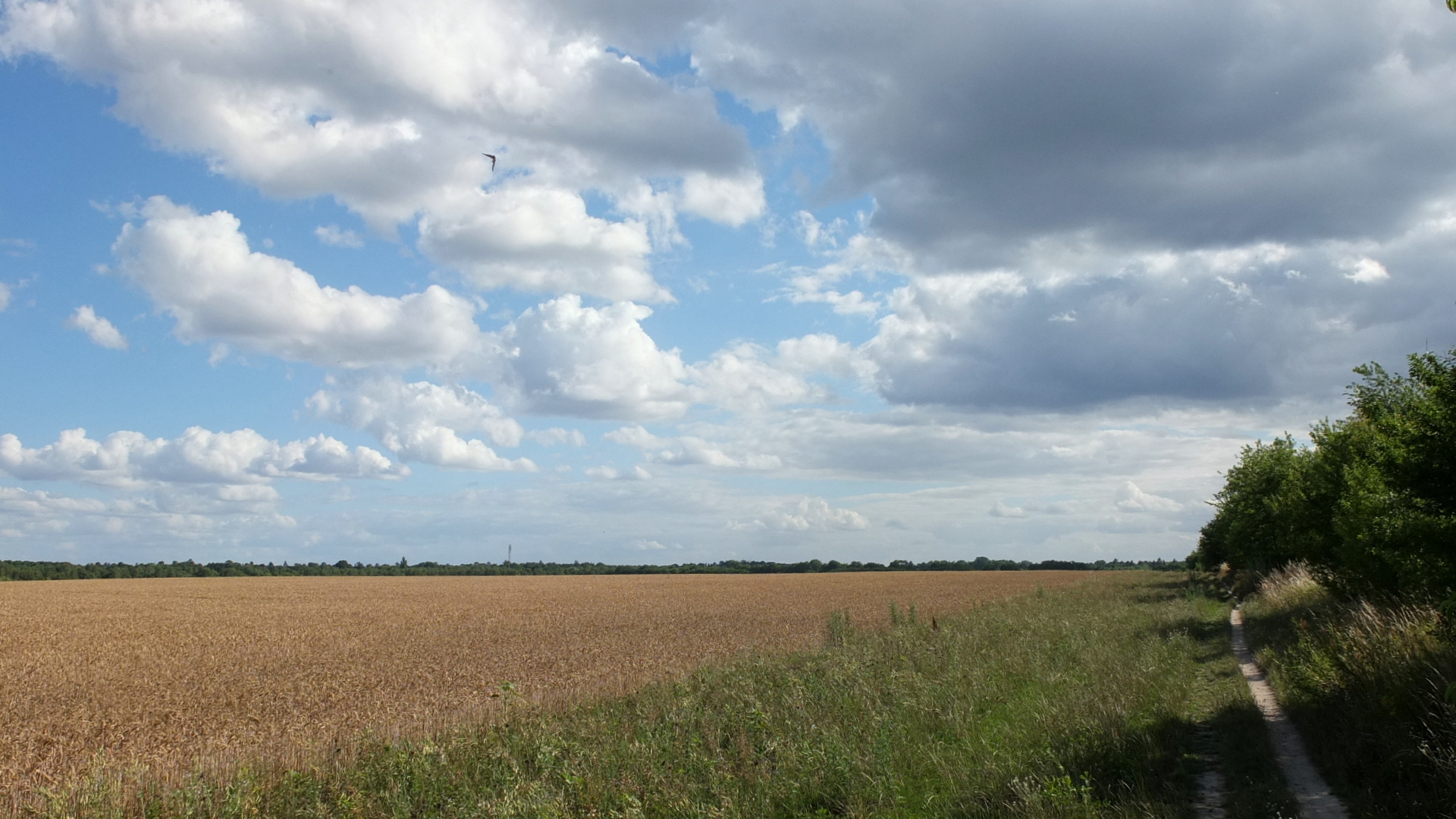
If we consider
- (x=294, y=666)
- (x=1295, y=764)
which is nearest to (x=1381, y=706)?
(x=1295, y=764)

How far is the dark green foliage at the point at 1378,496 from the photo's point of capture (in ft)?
37.2

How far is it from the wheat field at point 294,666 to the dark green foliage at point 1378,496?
45.7 feet

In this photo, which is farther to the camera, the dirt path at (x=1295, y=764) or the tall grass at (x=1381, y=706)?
the dirt path at (x=1295, y=764)

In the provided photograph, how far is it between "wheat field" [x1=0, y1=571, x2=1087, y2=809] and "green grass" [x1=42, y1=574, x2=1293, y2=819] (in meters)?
1.60

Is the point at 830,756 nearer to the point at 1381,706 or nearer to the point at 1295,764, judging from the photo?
the point at 1295,764

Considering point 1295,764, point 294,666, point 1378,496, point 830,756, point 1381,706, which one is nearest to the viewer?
point 830,756

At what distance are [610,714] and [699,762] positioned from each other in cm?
404

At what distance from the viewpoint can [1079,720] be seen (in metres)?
11.9

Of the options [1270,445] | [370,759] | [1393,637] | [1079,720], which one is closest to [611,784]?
[370,759]

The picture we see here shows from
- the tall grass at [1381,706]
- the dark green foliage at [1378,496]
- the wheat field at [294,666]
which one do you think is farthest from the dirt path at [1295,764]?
the wheat field at [294,666]

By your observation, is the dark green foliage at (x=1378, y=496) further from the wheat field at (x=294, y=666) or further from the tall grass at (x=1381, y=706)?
the wheat field at (x=294, y=666)

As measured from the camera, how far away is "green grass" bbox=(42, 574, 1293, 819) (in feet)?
31.4

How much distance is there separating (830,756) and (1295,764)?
5.91 meters

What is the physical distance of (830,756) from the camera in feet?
34.9
